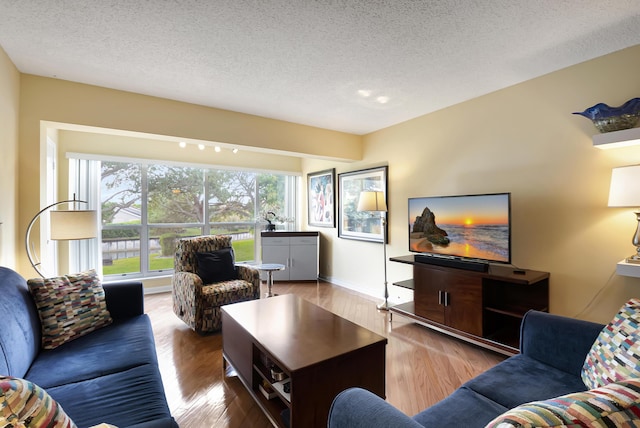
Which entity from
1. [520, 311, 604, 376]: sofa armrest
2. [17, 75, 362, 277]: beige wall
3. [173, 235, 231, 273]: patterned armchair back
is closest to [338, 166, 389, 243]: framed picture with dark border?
[17, 75, 362, 277]: beige wall

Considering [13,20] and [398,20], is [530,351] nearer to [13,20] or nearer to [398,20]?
[398,20]

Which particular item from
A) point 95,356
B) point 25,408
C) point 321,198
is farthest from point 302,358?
point 321,198

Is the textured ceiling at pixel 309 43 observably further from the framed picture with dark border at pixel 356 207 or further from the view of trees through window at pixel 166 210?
the view of trees through window at pixel 166 210

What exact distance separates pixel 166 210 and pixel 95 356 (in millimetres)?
3302

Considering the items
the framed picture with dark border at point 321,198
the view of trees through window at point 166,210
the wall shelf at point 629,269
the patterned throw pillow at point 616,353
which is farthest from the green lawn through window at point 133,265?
the wall shelf at point 629,269

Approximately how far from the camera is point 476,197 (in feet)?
8.89

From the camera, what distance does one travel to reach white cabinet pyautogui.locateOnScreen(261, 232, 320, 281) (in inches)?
200

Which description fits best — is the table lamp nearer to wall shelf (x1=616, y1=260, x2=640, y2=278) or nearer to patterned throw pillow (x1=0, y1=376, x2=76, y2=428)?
wall shelf (x1=616, y1=260, x2=640, y2=278)

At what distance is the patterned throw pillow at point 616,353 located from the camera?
3.75 feet

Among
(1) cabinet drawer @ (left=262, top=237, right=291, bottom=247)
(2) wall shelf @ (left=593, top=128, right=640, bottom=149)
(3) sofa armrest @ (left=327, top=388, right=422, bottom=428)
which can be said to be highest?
(2) wall shelf @ (left=593, top=128, right=640, bottom=149)

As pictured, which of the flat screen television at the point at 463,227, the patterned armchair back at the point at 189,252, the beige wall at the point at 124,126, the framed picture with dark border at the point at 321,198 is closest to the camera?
the beige wall at the point at 124,126

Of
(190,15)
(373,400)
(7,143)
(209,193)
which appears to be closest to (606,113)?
(373,400)

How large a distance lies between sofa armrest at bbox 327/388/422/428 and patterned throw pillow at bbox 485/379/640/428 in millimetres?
308

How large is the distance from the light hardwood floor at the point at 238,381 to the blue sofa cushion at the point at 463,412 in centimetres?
62
